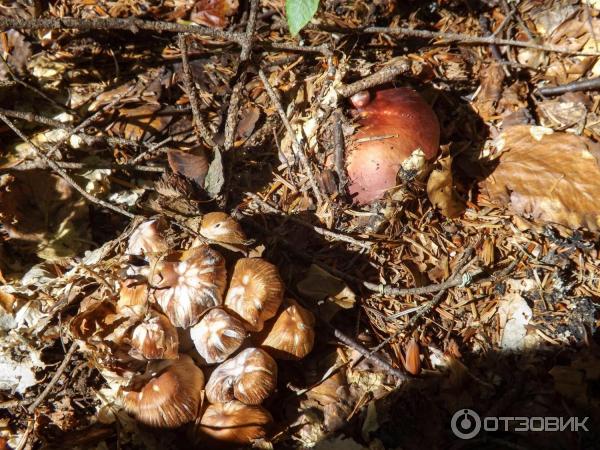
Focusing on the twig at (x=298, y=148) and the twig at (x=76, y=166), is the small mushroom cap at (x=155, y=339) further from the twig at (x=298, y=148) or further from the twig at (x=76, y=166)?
the twig at (x=298, y=148)

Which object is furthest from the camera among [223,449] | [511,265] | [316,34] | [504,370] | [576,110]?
[316,34]

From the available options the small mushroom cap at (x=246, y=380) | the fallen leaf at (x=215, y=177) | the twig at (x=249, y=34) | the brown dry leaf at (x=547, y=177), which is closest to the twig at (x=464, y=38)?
the brown dry leaf at (x=547, y=177)

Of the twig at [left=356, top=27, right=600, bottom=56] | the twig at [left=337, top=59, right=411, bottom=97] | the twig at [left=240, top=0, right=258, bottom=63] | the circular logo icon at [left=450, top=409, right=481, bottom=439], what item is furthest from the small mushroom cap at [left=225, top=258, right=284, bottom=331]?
the twig at [left=356, top=27, right=600, bottom=56]

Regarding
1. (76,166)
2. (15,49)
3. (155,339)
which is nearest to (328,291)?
(155,339)

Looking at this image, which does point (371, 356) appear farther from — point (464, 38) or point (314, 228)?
point (464, 38)

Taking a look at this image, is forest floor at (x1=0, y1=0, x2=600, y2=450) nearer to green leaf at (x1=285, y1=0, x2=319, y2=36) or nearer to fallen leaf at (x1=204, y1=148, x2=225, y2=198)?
fallen leaf at (x1=204, y1=148, x2=225, y2=198)

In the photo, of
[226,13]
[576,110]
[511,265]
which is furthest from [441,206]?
[226,13]

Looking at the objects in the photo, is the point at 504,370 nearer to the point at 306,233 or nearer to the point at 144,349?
the point at 306,233
